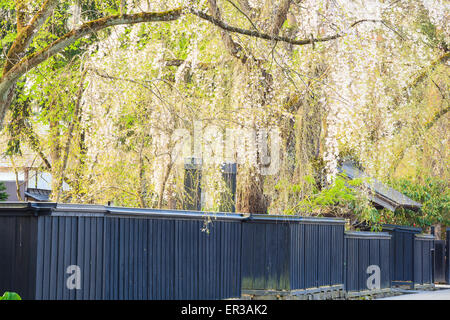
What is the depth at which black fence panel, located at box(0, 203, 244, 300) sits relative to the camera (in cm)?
938

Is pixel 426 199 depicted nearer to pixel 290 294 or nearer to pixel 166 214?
pixel 290 294

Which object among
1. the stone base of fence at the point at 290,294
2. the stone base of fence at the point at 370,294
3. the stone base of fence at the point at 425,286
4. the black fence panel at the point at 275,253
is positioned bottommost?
the stone base of fence at the point at 425,286

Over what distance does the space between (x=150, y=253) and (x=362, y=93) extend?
5.13 m

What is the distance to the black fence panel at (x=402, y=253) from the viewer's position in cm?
1998

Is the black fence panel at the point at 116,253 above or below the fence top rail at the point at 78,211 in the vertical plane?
below

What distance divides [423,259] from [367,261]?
3.74m

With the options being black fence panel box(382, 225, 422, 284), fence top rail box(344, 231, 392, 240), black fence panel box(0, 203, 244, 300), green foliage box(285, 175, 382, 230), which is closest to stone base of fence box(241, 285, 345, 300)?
black fence panel box(0, 203, 244, 300)

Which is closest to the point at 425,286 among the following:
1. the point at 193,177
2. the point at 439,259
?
the point at 439,259

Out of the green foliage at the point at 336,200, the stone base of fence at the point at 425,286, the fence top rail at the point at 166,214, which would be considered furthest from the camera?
the stone base of fence at the point at 425,286

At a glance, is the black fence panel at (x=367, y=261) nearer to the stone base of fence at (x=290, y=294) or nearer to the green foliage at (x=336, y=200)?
the green foliage at (x=336, y=200)

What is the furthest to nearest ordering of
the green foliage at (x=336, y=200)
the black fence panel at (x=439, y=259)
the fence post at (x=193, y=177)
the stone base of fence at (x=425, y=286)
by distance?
1. the black fence panel at (x=439, y=259)
2. the stone base of fence at (x=425, y=286)
3. the green foliage at (x=336, y=200)
4. the fence post at (x=193, y=177)

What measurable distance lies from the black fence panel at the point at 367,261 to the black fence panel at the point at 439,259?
169 inches

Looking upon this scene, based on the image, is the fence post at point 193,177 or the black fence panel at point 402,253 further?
the black fence panel at point 402,253

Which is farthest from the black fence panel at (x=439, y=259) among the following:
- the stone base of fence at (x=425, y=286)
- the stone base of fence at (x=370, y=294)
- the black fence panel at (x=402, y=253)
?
the stone base of fence at (x=370, y=294)
